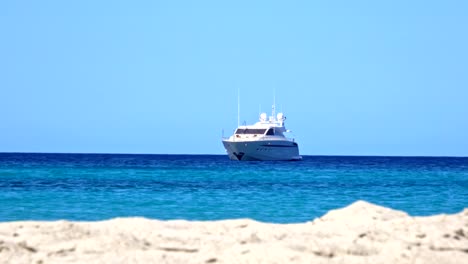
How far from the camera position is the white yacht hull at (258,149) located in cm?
6756

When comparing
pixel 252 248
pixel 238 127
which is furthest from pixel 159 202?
pixel 238 127

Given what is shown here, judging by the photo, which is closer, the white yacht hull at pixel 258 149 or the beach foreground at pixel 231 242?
the beach foreground at pixel 231 242

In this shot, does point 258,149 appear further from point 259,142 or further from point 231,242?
point 231,242

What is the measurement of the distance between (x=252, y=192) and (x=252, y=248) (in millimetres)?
19881

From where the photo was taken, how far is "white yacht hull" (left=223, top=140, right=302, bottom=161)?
67.6 metres

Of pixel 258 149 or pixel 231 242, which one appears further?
pixel 258 149

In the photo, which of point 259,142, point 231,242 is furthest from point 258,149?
point 231,242

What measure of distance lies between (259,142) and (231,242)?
2400 inches

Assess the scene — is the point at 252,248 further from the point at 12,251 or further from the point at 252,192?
the point at 252,192

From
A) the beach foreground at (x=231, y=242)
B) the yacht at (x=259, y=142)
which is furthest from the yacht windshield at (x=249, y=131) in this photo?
the beach foreground at (x=231, y=242)

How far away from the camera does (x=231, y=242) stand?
6.20m

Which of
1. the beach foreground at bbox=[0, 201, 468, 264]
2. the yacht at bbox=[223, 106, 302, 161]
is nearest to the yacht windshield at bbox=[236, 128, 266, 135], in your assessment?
the yacht at bbox=[223, 106, 302, 161]

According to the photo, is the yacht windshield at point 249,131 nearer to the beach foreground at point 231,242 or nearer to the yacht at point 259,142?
the yacht at point 259,142

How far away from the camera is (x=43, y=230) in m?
6.52
